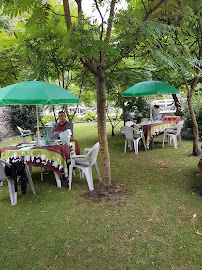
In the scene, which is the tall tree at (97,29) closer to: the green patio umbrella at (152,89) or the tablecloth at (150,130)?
the green patio umbrella at (152,89)

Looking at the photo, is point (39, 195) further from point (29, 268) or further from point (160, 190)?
point (160, 190)

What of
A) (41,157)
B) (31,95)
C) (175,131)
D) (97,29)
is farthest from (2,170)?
(175,131)

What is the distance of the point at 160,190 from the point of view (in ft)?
12.8

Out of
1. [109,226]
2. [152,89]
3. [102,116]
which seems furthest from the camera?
[152,89]

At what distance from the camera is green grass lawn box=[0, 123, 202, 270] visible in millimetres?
2232

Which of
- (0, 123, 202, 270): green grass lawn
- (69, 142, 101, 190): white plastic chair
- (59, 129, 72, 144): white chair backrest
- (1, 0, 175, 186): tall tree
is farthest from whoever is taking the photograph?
(59, 129, 72, 144): white chair backrest

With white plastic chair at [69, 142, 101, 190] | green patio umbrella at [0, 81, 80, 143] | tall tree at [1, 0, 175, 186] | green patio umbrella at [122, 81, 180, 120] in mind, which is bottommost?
white plastic chair at [69, 142, 101, 190]

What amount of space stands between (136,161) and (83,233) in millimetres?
3440

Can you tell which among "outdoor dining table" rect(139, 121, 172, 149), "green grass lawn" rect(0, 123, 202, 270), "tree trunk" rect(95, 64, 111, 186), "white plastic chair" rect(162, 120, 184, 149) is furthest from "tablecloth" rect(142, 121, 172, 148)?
"tree trunk" rect(95, 64, 111, 186)

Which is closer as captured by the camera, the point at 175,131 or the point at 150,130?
the point at 150,130

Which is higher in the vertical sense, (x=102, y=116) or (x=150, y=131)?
(x=102, y=116)

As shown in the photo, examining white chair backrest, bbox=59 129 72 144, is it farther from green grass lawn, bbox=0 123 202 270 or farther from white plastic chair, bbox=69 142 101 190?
green grass lawn, bbox=0 123 202 270

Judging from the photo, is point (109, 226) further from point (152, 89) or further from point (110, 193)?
point (152, 89)

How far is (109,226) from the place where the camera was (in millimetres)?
2830
